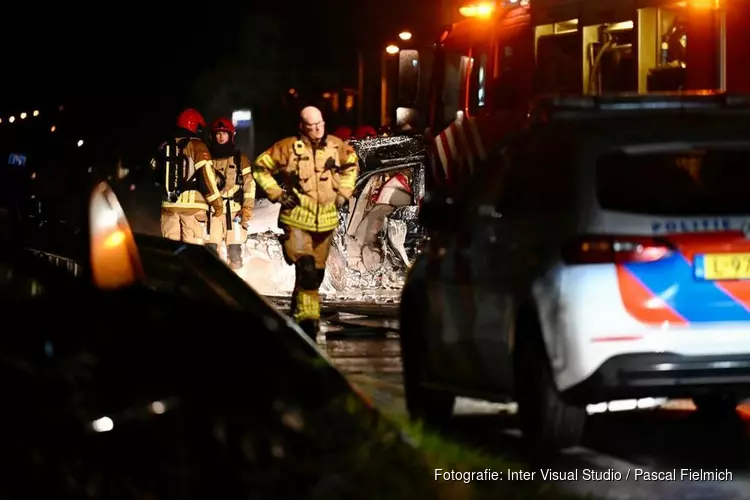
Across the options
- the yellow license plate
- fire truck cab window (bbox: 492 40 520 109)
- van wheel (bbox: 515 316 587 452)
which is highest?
fire truck cab window (bbox: 492 40 520 109)

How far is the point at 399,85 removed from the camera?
593 inches

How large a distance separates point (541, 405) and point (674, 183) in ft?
4.19

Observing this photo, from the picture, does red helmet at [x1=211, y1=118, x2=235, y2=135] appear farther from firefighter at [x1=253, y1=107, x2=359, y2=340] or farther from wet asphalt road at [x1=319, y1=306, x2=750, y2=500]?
wet asphalt road at [x1=319, y1=306, x2=750, y2=500]

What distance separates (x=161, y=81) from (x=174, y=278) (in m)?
68.7

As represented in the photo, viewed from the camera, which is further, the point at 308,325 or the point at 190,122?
the point at 190,122

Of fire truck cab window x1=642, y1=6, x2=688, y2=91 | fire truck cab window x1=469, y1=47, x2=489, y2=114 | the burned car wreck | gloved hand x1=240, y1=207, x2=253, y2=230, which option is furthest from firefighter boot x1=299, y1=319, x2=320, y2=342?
the burned car wreck

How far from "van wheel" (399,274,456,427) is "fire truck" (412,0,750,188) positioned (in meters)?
3.81

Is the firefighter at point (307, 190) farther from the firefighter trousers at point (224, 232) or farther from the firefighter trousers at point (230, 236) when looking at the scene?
the firefighter trousers at point (224, 232)

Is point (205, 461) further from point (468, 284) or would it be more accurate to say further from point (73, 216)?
point (73, 216)

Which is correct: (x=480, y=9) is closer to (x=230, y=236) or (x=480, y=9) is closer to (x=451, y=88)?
(x=451, y=88)

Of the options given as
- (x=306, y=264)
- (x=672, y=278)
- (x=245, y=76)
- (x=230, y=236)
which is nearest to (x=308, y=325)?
(x=306, y=264)

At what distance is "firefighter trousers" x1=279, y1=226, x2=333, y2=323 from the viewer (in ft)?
36.3

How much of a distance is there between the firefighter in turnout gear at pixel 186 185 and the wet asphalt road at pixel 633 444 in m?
4.18

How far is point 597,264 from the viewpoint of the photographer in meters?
6.89
